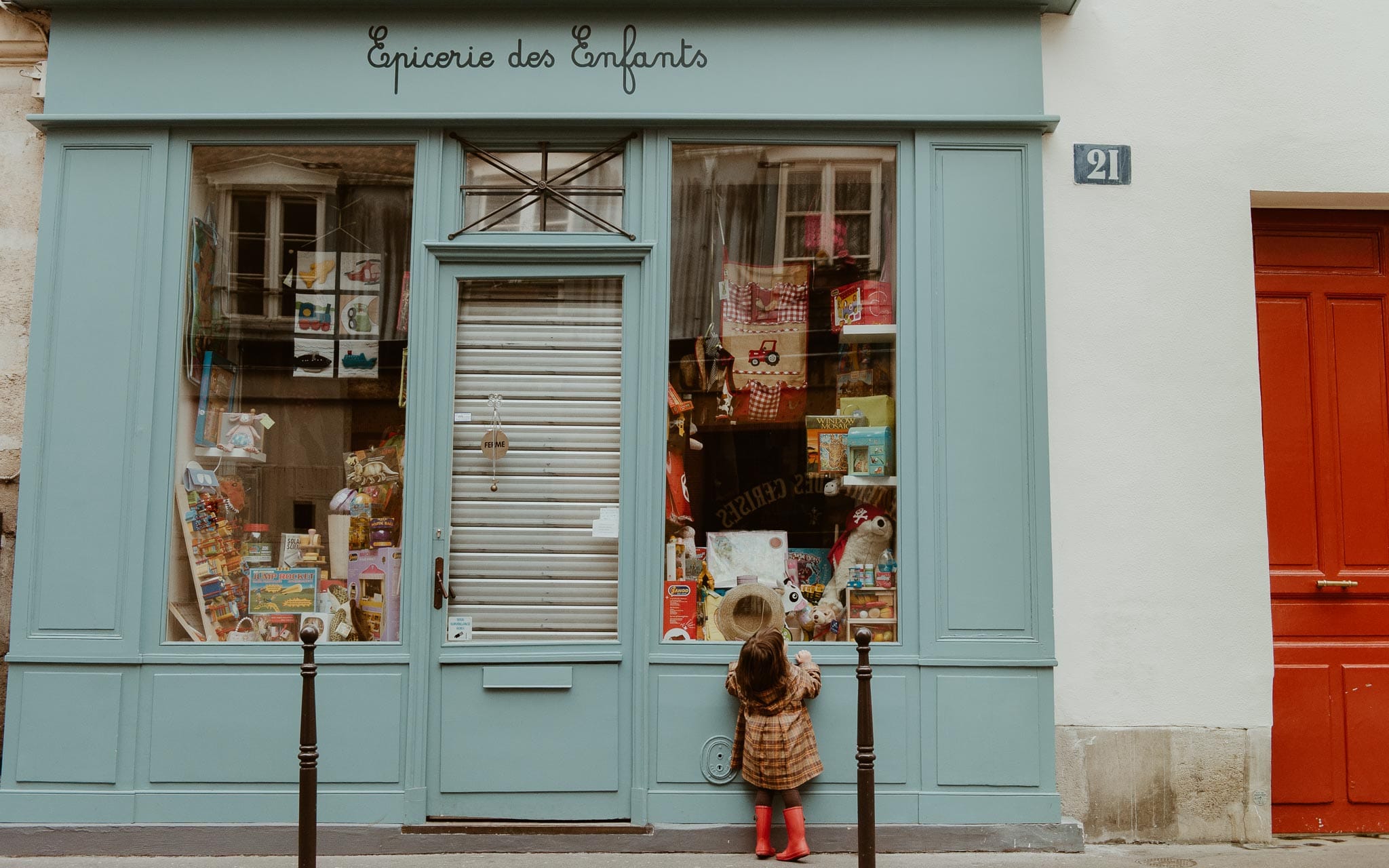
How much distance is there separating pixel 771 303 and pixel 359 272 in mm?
2413

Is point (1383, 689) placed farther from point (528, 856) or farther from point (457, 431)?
point (457, 431)

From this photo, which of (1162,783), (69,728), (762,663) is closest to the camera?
(762,663)

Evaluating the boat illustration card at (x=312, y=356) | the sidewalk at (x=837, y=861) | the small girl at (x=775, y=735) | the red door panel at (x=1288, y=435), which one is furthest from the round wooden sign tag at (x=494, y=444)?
the red door panel at (x=1288, y=435)

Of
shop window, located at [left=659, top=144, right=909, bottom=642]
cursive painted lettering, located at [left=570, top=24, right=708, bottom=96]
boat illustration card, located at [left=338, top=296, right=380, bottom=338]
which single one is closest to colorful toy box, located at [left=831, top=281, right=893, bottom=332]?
shop window, located at [left=659, top=144, right=909, bottom=642]

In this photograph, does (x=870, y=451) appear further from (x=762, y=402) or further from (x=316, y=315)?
(x=316, y=315)

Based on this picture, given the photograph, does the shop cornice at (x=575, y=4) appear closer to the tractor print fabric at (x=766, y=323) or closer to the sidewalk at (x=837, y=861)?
the tractor print fabric at (x=766, y=323)

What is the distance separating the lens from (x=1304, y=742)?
580cm

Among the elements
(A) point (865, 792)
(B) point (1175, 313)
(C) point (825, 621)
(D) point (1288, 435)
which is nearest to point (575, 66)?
(C) point (825, 621)

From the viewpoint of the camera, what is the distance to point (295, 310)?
19.8 ft

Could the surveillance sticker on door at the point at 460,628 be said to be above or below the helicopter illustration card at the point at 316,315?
below

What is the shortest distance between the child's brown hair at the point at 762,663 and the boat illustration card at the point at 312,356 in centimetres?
A: 292

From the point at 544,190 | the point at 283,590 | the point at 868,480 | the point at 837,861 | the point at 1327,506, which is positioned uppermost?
the point at 544,190

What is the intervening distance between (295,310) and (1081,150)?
4.60 metres

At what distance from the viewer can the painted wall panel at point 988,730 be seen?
5445mm
